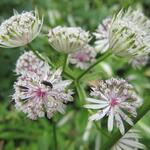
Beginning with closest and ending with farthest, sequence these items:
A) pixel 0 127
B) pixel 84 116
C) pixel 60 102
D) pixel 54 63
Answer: pixel 60 102 → pixel 54 63 → pixel 0 127 → pixel 84 116

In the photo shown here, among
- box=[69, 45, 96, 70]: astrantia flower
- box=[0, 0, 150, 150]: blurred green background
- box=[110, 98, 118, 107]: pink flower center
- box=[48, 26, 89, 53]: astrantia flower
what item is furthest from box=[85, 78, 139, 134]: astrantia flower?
box=[0, 0, 150, 150]: blurred green background

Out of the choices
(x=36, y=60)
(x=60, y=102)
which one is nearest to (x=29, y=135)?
(x=36, y=60)

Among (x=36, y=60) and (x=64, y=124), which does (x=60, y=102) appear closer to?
(x=36, y=60)

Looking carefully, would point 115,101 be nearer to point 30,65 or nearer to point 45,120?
point 30,65

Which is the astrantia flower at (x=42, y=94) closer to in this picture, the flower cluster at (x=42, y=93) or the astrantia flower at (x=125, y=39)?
the flower cluster at (x=42, y=93)

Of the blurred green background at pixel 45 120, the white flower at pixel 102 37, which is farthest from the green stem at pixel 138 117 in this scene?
the blurred green background at pixel 45 120

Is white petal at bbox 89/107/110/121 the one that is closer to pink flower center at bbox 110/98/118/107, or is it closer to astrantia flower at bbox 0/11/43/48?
pink flower center at bbox 110/98/118/107

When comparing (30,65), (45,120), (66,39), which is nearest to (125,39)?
(66,39)
